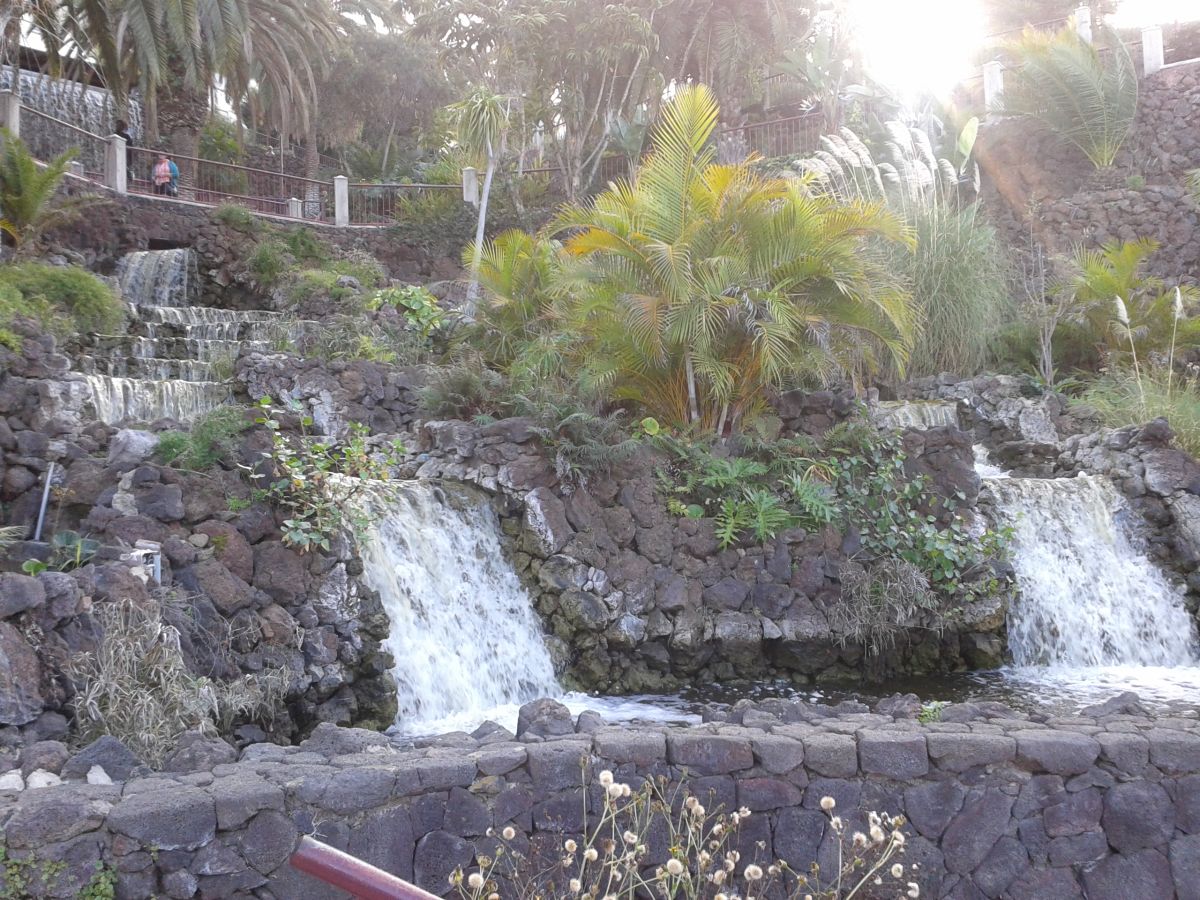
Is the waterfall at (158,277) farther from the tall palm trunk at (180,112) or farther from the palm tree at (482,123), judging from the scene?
the tall palm trunk at (180,112)

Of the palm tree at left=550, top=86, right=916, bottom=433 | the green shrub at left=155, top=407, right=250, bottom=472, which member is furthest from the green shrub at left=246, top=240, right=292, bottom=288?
the green shrub at left=155, top=407, right=250, bottom=472

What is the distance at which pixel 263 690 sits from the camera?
22.0ft

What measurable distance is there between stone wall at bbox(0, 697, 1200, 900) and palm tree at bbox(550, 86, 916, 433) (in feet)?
18.4

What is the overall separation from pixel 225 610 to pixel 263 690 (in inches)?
25.2

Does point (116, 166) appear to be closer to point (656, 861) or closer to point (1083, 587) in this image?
point (1083, 587)

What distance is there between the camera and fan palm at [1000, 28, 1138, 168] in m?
19.5

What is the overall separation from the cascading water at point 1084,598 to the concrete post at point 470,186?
49.8 ft

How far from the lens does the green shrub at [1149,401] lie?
1186cm

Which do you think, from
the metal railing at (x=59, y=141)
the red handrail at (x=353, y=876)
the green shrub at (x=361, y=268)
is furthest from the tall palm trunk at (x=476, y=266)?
the red handrail at (x=353, y=876)

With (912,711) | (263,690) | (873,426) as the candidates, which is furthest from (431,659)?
(873,426)

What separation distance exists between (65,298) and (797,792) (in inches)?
445

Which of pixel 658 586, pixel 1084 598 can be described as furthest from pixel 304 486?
pixel 1084 598

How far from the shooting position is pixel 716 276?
10.1m

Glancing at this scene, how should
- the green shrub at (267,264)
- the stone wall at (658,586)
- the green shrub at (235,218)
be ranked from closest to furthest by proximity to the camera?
the stone wall at (658,586), the green shrub at (267,264), the green shrub at (235,218)
